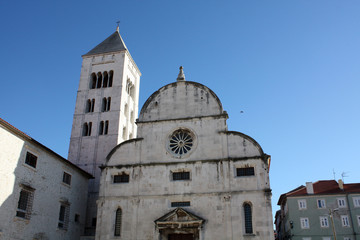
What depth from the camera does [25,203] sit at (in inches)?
840

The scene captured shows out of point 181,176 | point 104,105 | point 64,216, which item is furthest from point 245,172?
point 104,105

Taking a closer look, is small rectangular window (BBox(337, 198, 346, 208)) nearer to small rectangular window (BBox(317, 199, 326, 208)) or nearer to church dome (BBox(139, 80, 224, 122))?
small rectangular window (BBox(317, 199, 326, 208))

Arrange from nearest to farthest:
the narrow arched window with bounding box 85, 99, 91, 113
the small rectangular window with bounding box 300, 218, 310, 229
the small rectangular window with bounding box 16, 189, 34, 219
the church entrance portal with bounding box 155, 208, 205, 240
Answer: the small rectangular window with bounding box 16, 189, 34, 219, the church entrance portal with bounding box 155, 208, 205, 240, the small rectangular window with bounding box 300, 218, 310, 229, the narrow arched window with bounding box 85, 99, 91, 113

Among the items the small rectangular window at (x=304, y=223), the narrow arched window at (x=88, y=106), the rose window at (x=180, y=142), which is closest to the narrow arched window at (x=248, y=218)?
the rose window at (x=180, y=142)

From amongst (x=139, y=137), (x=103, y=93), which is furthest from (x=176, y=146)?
(x=103, y=93)

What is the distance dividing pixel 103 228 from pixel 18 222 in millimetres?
6200

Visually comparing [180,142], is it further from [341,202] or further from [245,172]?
[341,202]

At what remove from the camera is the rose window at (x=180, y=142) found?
2594cm

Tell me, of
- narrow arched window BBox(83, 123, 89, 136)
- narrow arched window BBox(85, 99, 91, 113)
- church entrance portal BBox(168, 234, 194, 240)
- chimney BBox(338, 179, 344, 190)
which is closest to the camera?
church entrance portal BBox(168, 234, 194, 240)

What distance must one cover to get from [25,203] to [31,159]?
2927 millimetres

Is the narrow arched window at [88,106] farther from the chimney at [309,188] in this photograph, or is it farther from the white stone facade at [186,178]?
the chimney at [309,188]

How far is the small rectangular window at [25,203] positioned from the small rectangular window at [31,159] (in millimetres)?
1812

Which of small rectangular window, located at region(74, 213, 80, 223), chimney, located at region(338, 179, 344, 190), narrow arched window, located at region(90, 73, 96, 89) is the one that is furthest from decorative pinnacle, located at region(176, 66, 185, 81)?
chimney, located at region(338, 179, 344, 190)

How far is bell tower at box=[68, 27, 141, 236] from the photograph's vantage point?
34.4 meters
